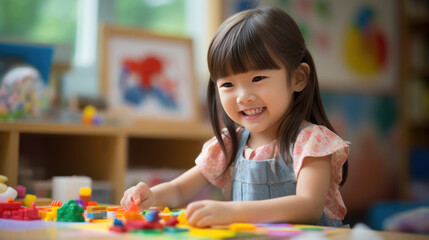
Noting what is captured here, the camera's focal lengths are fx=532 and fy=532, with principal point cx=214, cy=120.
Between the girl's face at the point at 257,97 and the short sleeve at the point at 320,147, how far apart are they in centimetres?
7

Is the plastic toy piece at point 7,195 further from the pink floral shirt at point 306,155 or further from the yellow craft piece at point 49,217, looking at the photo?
the pink floral shirt at point 306,155

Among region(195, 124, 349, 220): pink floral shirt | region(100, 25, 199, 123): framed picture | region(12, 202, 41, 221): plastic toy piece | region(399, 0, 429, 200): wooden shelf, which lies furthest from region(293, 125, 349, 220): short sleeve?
region(399, 0, 429, 200): wooden shelf

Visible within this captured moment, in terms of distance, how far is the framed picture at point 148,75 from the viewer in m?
2.31

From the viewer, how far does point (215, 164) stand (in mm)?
1130

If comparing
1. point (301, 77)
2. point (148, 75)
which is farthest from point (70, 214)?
point (148, 75)

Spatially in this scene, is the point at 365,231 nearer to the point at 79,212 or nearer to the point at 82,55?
the point at 79,212

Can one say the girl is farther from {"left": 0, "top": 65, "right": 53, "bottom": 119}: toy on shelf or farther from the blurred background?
the blurred background

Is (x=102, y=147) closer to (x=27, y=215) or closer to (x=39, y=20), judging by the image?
(x=39, y=20)

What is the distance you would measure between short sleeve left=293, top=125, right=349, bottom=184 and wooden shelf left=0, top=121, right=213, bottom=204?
94 centimetres

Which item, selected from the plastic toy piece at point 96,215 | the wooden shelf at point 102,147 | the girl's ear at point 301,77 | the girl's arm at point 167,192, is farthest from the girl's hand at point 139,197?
the wooden shelf at point 102,147

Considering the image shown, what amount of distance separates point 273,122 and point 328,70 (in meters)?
2.33

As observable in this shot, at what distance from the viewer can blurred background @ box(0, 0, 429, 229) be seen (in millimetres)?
2221

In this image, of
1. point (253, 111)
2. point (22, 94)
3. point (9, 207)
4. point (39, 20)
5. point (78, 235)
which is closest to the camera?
point (78, 235)

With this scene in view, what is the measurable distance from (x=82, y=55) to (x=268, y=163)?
5.49 ft
